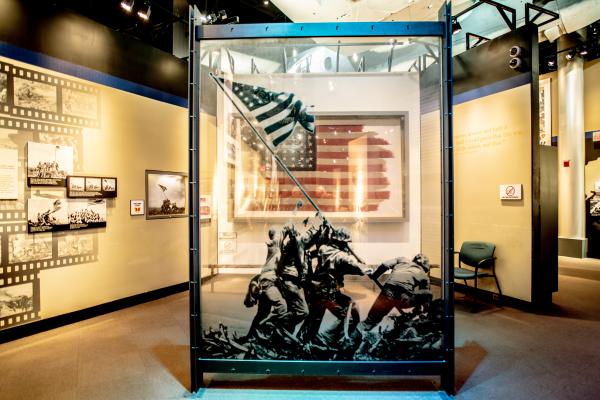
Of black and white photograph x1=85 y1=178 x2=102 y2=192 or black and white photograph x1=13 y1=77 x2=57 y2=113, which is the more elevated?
black and white photograph x1=13 y1=77 x2=57 y2=113

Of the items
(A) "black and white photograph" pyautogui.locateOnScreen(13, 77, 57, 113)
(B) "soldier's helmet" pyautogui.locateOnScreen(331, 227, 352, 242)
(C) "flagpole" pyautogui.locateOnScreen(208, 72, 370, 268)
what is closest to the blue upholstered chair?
(B) "soldier's helmet" pyautogui.locateOnScreen(331, 227, 352, 242)

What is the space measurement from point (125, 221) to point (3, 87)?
2125 millimetres

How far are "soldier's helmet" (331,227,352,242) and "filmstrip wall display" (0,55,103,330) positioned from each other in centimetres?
359

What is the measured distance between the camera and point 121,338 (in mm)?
3781

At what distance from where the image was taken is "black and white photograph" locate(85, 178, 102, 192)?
14.5ft

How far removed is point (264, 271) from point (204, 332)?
27.3 inches

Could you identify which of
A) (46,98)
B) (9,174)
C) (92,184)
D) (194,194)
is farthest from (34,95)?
(194,194)

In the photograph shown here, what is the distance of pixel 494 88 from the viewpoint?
200 inches

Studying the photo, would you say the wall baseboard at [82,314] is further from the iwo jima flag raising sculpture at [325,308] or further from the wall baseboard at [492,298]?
the wall baseboard at [492,298]

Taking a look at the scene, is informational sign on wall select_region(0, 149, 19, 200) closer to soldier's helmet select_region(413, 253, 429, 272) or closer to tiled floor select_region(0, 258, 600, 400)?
tiled floor select_region(0, 258, 600, 400)

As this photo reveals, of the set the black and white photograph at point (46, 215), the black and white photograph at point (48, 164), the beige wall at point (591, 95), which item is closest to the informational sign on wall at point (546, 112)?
the beige wall at point (591, 95)

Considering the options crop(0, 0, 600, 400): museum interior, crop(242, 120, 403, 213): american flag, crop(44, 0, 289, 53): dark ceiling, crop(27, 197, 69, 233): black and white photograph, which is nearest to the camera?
crop(0, 0, 600, 400): museum interior

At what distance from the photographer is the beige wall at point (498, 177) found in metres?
4.73

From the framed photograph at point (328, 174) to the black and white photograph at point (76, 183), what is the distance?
8.81 feet
